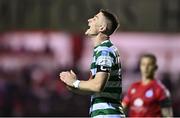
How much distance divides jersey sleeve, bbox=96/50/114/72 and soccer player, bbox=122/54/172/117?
2498 mm

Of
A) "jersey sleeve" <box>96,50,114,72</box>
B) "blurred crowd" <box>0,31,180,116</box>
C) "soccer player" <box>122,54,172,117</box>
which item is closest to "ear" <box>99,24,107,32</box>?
"jersey sleeve" <box>96,50,114,72</box>

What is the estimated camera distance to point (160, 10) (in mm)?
13383

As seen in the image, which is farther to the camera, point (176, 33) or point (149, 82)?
point (176, 33)

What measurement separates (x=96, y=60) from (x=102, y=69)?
0.13 meters

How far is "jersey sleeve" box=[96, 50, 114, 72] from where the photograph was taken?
5309 mm

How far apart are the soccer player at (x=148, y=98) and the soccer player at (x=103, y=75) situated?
237 centimetres

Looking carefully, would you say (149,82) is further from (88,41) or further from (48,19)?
(88,41)

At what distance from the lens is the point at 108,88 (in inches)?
213

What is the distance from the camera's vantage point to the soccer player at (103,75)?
529 centimetres

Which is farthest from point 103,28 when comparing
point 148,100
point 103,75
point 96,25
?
point 148,100

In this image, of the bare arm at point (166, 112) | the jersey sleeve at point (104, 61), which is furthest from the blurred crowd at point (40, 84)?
the jersey sleeve at point (104, 61)

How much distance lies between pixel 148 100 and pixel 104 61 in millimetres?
2549

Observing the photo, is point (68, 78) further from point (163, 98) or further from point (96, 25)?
point (163, 98)

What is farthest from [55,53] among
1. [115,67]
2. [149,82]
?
[115,67]
